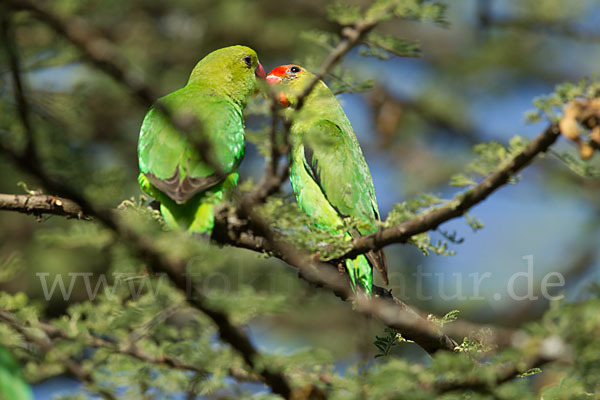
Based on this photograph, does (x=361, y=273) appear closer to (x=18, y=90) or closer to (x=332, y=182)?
(x=332, y=182)

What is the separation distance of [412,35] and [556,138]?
24.4ft

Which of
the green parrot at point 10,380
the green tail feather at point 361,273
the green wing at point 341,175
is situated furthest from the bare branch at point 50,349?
the green wing at point 341,175

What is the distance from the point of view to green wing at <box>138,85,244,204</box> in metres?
2.96

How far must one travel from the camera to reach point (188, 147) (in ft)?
10.7

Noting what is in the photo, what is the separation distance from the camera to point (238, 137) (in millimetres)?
3537

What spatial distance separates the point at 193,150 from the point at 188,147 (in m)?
0.88

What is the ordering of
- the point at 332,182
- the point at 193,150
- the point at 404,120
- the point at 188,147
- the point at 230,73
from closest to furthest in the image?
the point at 193,150
the point at 188,147
the point at 332,182
the point at 230,73
the point at 404,120

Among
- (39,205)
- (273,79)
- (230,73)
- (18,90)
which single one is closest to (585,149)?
(18,90)

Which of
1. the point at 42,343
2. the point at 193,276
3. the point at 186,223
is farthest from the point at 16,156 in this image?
→ the point at 186,223

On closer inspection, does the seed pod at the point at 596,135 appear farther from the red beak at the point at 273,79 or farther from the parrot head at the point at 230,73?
the red beak at the point at 273,79

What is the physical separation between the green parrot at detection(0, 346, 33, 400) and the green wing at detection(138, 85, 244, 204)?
1.12 m

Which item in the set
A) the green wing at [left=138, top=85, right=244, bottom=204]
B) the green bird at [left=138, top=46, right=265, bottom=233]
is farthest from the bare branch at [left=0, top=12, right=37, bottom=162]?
the green wing at [left=138, top=85, right=244, bottom=204]

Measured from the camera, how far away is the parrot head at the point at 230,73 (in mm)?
4250

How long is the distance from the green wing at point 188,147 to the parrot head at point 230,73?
23 centimetres
